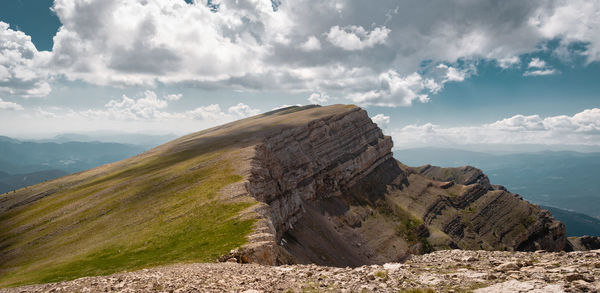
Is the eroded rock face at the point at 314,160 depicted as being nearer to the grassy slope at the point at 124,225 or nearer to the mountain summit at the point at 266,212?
the mountain summit at the point at 266,212

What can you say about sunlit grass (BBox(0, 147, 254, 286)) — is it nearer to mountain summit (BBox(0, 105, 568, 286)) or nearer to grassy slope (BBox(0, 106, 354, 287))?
grassy slope (BBox(0, 106, 354, 287))

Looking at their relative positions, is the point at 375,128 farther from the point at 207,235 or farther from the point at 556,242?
the point at 207,235

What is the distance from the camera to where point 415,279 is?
1564cm

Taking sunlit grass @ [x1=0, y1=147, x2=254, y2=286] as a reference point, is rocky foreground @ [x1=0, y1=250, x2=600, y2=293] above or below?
above

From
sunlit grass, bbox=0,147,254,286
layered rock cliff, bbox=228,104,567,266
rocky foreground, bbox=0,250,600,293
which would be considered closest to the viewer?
rocky foreground, bbox=0,250,600,293

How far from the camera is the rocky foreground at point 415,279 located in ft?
41.6

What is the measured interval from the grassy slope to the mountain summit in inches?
11.3

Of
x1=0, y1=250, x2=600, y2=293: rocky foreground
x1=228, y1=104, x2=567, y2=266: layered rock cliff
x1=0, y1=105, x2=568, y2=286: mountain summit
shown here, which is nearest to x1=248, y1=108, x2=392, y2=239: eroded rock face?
x1=228, y1=104, x2=567, y2=266: layered rock cliff

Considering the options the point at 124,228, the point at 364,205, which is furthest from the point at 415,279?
the point at 364,205

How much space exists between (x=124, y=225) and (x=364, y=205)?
9661 cm

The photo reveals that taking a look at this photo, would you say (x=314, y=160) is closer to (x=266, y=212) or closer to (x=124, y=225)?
(x=266, y=212)

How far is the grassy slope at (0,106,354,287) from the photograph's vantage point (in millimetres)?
36188

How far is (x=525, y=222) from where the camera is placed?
434 feet

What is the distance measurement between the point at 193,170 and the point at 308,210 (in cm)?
4312
